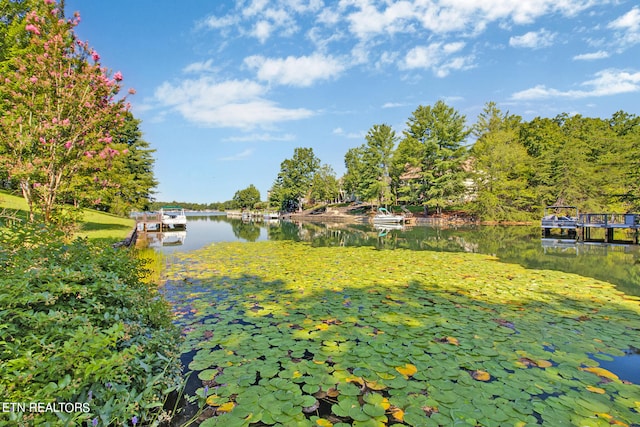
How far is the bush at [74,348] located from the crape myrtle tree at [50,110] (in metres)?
4.42

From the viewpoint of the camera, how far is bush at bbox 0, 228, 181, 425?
1695mm

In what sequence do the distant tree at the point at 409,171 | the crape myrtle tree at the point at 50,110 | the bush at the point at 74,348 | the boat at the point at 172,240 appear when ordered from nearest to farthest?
the bush at the point at 74,348, the crape myrtle tree at the point at 50,110, the boat at the point at 172,240, the distant tree at the point at 409,171

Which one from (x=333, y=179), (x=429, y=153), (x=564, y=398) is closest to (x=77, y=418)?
(x=564, y=398)

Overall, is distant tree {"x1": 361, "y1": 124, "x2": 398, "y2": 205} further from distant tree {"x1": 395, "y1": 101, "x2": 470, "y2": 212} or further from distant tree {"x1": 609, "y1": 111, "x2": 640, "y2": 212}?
distant tree {"x1": 609, "y1": 111, "x2": 640, "y2": 212}

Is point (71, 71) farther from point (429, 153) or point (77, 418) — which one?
point (429, 153)

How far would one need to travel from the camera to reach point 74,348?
185 cm

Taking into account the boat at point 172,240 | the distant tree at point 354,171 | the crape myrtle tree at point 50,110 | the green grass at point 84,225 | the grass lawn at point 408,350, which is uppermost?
the distant tree at point 354,171

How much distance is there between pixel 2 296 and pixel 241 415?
187 centimetres

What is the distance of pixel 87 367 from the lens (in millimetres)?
1801

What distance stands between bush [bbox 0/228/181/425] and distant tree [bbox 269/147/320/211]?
2209 inches

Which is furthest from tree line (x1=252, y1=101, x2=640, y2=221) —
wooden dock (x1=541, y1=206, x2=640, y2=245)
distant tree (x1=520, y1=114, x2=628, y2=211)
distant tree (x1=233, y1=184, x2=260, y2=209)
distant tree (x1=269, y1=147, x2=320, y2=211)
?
distant tree (x1=233, y1=184, x2=260, y2=209)

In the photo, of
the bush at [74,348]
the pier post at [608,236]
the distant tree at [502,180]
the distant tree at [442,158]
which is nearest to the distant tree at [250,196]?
the distant tree at [442,158]

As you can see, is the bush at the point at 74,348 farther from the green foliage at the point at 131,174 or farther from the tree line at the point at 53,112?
the green foliage at the point at 131,174

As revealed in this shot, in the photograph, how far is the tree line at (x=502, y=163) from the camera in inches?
1137
